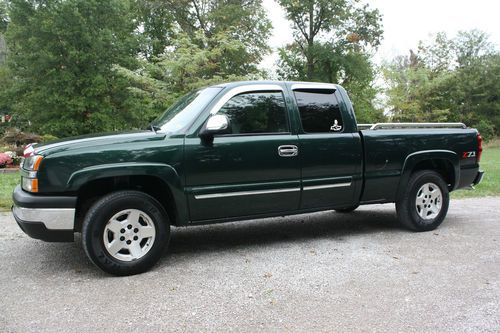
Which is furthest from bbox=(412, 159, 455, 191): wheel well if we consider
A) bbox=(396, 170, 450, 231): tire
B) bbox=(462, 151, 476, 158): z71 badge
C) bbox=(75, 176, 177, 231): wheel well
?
bbox=(75, 176, 177, 231): wheel well

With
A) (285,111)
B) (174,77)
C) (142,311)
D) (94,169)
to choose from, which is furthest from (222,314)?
(174,77)

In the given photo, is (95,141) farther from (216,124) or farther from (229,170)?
(229,170)

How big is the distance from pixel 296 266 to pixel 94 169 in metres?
2.21

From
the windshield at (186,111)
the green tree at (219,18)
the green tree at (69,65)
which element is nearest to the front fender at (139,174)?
the windshield at (186,111)

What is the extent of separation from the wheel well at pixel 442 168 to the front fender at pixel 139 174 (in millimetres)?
3378

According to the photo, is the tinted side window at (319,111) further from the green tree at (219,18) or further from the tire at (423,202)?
the green tree at (219,18)

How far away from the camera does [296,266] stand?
4.45 metres

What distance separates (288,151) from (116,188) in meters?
1.90

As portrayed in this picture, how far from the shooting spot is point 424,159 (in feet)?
19.1

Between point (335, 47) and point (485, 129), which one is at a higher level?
point (335, 47)

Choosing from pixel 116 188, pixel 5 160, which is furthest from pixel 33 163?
pixel 5 160

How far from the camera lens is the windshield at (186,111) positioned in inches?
183

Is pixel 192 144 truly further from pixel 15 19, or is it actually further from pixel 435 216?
pixel 15 19

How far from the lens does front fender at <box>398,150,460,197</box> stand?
5.71 metres
